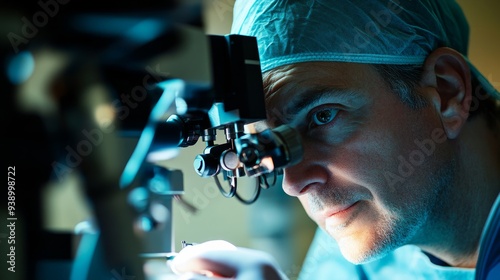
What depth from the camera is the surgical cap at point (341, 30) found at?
3.81 feet

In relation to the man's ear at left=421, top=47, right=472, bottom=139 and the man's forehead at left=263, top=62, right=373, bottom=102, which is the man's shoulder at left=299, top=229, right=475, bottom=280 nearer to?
the man's ear at left=421, top=47, right=472, bottom=139

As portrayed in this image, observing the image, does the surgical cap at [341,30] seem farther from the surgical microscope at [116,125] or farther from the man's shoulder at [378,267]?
the man's shoulder at [378,267]

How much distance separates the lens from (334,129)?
118 centimetres

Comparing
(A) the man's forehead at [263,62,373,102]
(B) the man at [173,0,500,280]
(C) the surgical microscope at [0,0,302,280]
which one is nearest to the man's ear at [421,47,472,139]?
(B) the man at [173,0,500,280]

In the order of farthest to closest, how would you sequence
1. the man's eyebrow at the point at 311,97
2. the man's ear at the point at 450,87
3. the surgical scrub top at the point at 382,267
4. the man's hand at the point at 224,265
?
the surgical scrub top at the point at 382,267 → the man's ear at the point at 450,87 → the man's eyebrow at the point at 311,97 → the man's hand at the point at 224,265

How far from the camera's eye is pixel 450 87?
1282 millimetres

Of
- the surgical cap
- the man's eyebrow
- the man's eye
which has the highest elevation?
the surgical cap

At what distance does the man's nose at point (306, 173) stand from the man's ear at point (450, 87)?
343mm

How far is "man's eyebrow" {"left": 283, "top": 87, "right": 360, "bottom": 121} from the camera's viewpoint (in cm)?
115

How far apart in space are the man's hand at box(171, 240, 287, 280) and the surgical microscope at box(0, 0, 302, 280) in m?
0.05

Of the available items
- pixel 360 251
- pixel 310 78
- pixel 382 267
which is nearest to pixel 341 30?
pixel 310 78

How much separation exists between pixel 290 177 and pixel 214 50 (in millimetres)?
391

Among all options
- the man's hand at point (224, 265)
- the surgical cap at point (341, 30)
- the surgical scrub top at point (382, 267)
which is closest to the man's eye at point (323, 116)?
the surgical cap at point (341, 30)

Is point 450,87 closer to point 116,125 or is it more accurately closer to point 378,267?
point 378,267
